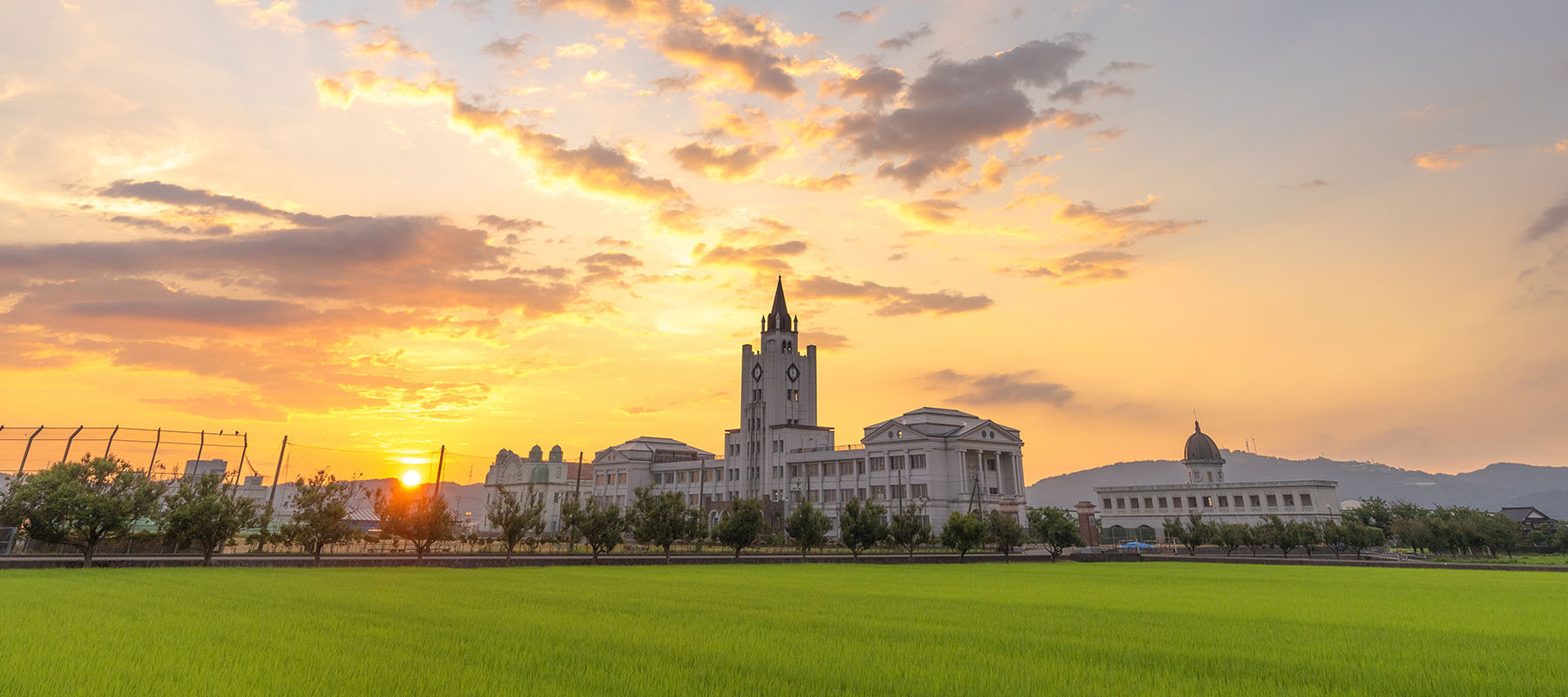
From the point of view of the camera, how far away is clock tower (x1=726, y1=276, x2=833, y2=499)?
129m

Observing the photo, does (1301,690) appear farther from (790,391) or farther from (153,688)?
(790,391)

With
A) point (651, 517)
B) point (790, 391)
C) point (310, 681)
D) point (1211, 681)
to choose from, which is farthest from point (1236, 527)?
point (310, 681)

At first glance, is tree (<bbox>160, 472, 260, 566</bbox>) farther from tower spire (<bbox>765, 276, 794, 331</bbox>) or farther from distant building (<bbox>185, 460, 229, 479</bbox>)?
tower spire (<bbox>765, 276, 794, 331</bbox>)

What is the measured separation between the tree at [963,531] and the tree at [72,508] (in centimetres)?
5675

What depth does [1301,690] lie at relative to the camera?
460 inches

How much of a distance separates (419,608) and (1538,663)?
2453 centimetres

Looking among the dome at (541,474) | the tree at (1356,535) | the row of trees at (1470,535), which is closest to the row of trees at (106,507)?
the tree at (1356,535)

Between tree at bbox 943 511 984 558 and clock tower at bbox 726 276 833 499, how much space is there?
59.7 m

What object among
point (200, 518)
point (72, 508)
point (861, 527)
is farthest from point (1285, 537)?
point (72, 508)

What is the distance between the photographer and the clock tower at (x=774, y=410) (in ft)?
424

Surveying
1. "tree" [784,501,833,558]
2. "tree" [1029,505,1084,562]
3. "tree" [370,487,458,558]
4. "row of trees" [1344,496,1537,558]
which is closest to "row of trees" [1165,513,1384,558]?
"row of trees" [1344,496,1537,558]

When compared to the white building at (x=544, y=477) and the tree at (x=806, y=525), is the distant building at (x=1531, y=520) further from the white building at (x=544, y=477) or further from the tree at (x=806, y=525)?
the white building at (x=544, y=477)

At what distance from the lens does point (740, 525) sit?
206ft

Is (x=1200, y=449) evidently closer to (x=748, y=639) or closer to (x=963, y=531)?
(x=963, y=531)
